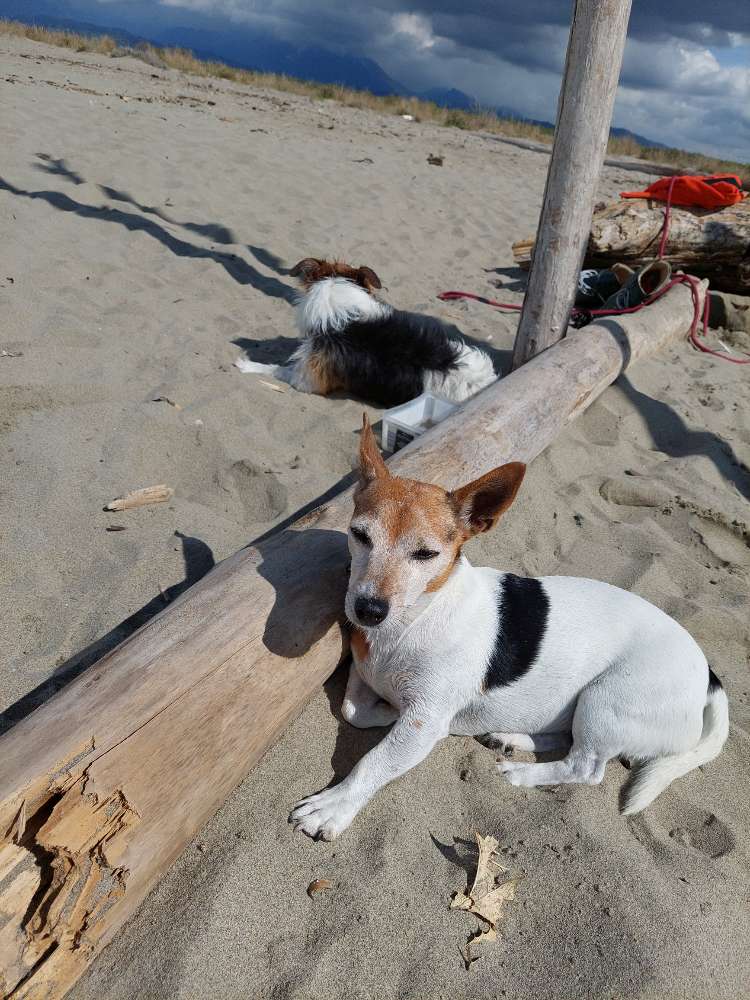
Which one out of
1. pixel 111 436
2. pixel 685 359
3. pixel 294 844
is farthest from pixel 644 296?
pixel 294 844

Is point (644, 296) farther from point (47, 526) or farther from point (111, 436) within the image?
point (47, 526)

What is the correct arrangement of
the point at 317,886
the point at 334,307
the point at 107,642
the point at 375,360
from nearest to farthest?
the point at 317,886, the point at 107,642, the point at 375,360, the point at 334,307

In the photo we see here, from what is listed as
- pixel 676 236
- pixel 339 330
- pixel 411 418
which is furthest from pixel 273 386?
pixel 676 236

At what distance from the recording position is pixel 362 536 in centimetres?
232

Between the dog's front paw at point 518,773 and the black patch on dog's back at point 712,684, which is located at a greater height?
the black patch on dog's back at point 712,684

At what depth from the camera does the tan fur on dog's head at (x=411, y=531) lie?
223 centimetres

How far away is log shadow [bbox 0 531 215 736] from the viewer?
2.55 metres

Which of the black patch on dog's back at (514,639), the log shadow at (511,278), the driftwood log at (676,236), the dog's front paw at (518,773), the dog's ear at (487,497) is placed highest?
the driftwood log at (676,236)

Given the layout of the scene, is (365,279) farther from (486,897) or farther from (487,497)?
(486,897)

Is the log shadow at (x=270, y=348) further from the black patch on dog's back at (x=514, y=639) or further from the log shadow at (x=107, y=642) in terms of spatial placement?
the black patch on dog's back at (x=514, y=639)

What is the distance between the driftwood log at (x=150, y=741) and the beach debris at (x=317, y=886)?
0.30m

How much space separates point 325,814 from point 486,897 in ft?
1.91

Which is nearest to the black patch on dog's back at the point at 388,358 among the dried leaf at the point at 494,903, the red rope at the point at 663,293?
the red rope at the point at 663,293

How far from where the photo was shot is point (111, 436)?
412 cm
